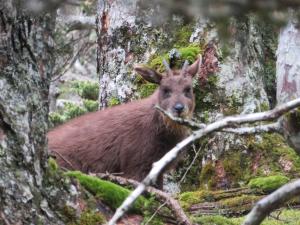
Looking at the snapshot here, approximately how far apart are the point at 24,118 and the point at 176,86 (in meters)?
5.08

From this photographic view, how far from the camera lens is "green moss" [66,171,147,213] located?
559 centimetres

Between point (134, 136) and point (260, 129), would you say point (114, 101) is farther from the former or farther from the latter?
point (260, 129)

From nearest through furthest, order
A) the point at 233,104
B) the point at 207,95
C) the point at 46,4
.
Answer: the point at 46,4 → the point at 233,104 → the point at 207,95

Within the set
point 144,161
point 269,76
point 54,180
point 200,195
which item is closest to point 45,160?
point 54,180

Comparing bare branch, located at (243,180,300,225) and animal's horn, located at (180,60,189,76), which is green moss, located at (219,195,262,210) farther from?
bare branch, located at (243,180,300,225)

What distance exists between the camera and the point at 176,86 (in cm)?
977

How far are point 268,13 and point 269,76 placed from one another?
28.9 feet

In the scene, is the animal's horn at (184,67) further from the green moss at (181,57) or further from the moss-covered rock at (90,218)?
the moss-covered rock at (90,218)

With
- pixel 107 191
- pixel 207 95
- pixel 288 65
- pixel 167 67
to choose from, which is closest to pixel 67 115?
pixel 207 95

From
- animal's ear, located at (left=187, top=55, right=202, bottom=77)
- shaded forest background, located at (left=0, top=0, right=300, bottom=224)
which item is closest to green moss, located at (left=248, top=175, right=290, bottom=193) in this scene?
shaded forest background, located at (left=0, top=0, right=300, bottom=224)

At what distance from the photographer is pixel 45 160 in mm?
5008

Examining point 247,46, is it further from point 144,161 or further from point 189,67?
point 144,161

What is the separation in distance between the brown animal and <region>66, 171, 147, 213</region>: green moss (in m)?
3.91

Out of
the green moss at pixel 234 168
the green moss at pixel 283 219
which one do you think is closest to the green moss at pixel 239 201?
the green moss at pixel 283 219
